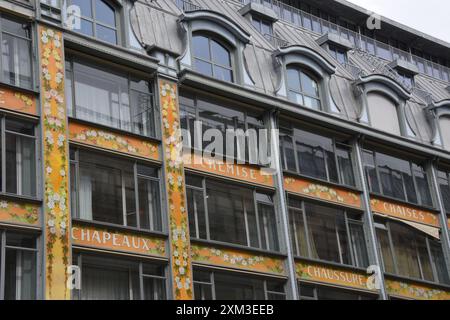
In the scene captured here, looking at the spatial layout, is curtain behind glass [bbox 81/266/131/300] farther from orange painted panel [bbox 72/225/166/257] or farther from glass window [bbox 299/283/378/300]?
glass window [bbox 299/283/378/300]

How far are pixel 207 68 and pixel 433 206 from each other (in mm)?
12233

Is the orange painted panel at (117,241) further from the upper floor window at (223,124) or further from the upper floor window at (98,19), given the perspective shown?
the upper floor window at (98,19)

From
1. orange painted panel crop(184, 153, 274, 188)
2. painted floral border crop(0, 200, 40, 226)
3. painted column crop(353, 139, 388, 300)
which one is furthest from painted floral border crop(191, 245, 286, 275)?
painted floral border crop(0, 200, 40, 226)

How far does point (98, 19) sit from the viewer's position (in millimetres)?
29828

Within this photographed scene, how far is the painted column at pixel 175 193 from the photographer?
27.3 m

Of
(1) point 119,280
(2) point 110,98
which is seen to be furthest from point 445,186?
(1) point 119,280

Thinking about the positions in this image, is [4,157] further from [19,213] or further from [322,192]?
[322,192]

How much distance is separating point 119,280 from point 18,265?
11.2ft

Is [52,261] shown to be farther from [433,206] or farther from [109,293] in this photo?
[433,206]

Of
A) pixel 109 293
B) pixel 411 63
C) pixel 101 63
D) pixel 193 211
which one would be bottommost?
pixel 109 293

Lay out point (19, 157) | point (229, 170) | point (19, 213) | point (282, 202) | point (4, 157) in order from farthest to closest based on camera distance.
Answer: point (282, 202)
point (229, 170)
point (19, 157)
point (4, 157)
point (19, 213)
